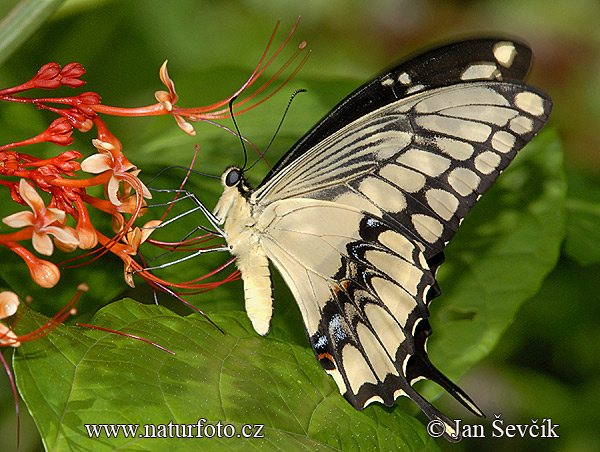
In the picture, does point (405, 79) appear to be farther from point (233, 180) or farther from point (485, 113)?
point (233, 180)

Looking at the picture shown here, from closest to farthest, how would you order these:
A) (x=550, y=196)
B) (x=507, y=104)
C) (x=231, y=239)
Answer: (x=507, y=104) < (x=231, y=239) < (x=550, y=196)

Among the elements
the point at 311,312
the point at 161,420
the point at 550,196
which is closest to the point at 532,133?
the point at 550,196

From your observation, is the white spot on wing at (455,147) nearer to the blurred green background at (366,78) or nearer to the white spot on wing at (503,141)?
the white spot on wing at (503,141)

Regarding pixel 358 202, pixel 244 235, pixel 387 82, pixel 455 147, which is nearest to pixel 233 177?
pixel 244 235

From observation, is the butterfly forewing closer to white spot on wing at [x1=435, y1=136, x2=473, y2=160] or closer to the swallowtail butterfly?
the swallowtail butterfly

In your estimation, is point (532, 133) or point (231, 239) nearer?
point (532, 133)

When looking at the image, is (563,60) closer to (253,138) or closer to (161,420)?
(253,138)
